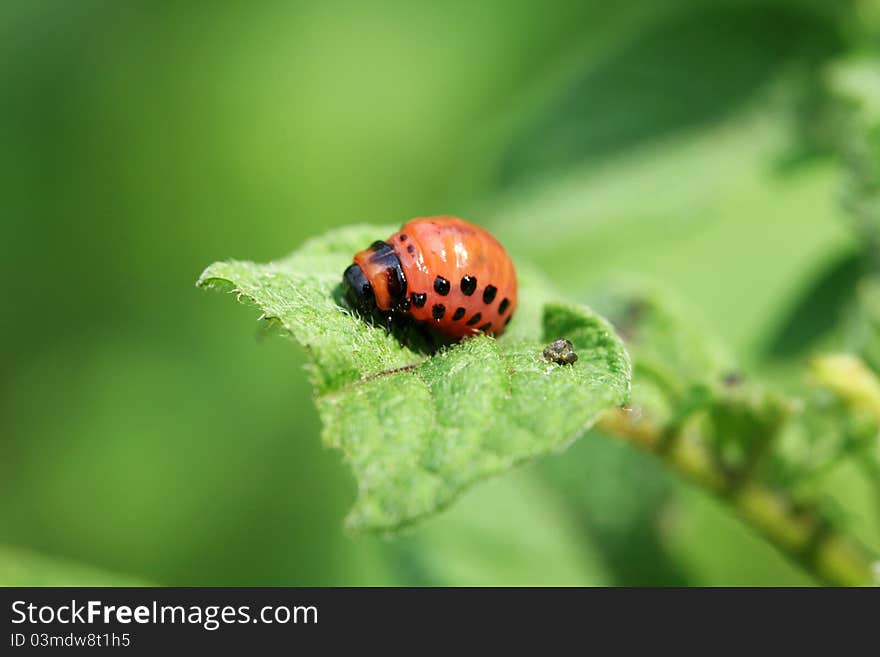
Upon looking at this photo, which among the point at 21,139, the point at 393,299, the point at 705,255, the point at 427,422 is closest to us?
the point at 427,422

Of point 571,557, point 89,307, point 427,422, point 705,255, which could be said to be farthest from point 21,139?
point 427,422

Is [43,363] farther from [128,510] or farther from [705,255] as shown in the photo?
[705,255]

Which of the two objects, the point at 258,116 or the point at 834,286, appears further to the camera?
the point at 258,116

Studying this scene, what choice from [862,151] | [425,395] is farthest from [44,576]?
[862,151]

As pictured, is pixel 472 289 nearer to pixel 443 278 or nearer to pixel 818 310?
pixel 443 278

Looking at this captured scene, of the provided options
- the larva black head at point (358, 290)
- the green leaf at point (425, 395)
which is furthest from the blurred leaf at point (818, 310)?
the larva black head at point (358, 290)
